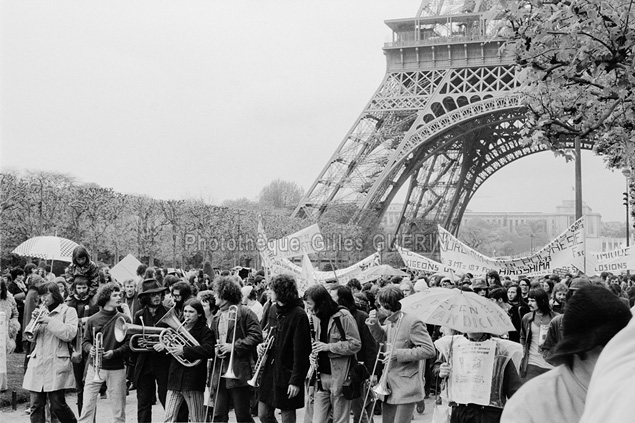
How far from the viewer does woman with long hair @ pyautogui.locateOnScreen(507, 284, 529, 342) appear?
10.7m

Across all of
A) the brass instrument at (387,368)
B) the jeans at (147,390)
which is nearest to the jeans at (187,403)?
the jeans at (147,390)

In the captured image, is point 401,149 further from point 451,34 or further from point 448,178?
point 448,178

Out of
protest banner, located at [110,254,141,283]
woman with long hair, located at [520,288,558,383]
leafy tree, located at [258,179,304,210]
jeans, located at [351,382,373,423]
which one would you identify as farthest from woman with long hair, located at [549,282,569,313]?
leafy tree, located at [258,179,304,210]

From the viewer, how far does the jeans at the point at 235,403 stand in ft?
25.6

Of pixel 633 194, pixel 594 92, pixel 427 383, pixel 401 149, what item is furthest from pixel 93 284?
pixel 401 149

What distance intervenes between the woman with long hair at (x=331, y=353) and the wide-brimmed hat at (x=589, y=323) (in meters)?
4.67

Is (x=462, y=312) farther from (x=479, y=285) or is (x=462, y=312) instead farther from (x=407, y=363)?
(x=479, y=285)

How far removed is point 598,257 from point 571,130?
1020cm

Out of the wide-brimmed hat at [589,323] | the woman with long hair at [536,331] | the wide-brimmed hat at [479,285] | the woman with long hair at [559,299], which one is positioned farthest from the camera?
the wide-brimmed hat at [479,285]

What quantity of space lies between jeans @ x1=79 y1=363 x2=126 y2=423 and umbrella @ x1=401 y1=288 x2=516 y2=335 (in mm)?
3218

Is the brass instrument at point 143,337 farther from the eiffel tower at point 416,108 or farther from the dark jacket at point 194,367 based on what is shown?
the eiffel tower at point 416,108

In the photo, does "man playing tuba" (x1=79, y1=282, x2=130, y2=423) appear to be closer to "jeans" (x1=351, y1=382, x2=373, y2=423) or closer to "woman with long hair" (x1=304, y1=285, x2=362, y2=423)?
"woman with long hair" (x1=304, y1=285, x2=362, y2=423)

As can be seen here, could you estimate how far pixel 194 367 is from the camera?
7812 millimetres

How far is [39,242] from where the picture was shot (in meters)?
17.1
